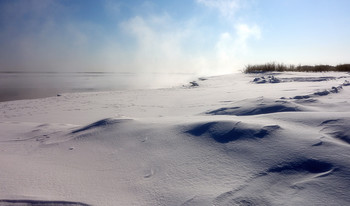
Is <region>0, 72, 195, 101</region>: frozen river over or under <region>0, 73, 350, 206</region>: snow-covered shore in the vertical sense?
over

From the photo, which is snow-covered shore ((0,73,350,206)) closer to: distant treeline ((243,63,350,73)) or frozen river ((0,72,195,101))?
frozen river ((0,72,195,101))

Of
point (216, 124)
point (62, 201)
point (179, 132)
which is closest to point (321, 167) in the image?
point (216, 124)

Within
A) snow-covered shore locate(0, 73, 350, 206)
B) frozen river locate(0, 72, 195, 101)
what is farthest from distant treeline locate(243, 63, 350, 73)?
snow-covered shore locate(0, 73, 350, 206)

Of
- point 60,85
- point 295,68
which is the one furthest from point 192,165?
point 295,68

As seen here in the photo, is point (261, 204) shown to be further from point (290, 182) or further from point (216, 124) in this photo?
point (216, 124)

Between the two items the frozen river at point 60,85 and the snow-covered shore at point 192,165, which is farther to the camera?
the frozen river at point 60,85

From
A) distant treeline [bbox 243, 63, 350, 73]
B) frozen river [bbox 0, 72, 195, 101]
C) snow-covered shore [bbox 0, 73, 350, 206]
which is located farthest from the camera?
distant treeline [bbox 243, 63, 350, 73]

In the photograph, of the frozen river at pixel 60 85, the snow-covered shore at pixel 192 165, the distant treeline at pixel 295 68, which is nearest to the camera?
the snow-covered shore at pixel 192 165

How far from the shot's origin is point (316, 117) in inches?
72.1

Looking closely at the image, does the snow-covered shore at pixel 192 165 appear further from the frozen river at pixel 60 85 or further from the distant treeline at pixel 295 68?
the distant treeline at pixel 295 68

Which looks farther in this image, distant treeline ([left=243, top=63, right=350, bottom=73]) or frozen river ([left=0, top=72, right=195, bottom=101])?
distant treeline ([left=243, top=63, right=350, bottom=73])

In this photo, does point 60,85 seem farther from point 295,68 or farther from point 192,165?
point 295,68

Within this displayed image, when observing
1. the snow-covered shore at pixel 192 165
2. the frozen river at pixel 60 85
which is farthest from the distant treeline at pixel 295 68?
the snow-covered shore at pixel 192 165

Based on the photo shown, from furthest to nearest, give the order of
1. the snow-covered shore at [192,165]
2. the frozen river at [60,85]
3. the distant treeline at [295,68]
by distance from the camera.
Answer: the distant treeline at [295,68], the frozen river at [60,85], the snow-covered shore at [192,165]
